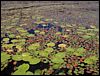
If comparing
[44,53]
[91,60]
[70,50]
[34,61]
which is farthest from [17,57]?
[91,60]

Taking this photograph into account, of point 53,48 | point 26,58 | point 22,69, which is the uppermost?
point 53,48

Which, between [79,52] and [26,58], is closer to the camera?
[26,58]

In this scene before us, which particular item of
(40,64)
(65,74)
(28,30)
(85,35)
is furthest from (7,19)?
(65,74)

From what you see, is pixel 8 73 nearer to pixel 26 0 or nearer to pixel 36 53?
pixel 36 53

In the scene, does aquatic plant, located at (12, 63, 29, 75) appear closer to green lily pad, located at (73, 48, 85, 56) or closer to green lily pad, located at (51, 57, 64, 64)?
green lily pad, located at (51, 57, 64, 64)

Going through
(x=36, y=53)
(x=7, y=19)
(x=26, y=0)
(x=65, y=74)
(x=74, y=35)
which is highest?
(x=26, y=0)

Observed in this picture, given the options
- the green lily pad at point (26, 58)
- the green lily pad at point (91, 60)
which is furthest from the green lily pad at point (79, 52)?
the green lily pad at point (26, 58)

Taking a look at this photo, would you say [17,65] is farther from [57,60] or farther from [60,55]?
[60,55]

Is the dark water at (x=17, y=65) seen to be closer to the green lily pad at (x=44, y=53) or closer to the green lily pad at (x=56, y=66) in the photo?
the green lily pad at (x=56, y=66)
